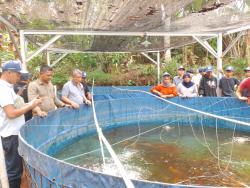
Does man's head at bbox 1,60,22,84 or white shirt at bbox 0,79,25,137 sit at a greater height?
man's head at bbox 1,60,22,84

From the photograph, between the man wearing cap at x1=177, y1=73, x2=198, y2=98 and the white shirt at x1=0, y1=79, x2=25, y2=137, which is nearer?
the white shirt at x1=0, y1=79, x2=25, y2=137

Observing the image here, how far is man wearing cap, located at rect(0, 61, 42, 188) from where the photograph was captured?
307 cm

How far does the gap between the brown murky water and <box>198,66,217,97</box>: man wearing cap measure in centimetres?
88

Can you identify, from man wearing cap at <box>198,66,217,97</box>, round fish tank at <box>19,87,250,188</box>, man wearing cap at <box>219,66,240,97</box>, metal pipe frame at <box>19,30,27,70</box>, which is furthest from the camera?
man wearing cap at <box>219,66,240,97</box>

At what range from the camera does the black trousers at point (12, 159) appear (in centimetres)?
330

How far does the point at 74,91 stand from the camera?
6121mm

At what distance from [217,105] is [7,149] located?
5.50m

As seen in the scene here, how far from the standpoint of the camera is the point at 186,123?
8.05m

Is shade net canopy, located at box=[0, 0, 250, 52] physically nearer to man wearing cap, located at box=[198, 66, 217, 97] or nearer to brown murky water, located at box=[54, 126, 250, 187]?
man wearing cap, located at box=[198, 66, 217, 97]

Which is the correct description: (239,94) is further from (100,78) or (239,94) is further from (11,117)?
(100,78)

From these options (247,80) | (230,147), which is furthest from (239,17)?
(230,147)

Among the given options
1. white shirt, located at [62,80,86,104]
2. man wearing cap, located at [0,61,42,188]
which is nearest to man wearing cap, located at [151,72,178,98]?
white shirt, located at [62,80,86,104]

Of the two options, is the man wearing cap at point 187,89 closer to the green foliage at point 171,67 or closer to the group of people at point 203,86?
the group of people at point 203,86

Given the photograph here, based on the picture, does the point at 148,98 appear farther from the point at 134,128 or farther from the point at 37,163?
the point at 37,163
